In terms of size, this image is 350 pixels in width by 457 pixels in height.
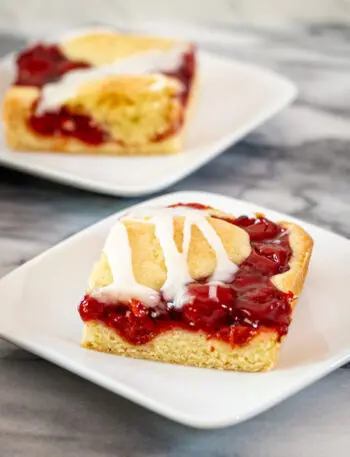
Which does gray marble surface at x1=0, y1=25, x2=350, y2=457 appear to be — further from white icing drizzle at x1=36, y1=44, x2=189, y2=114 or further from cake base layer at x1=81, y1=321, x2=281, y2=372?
white icing drizzle at x1=36, y1=44, x2=189, y2=114

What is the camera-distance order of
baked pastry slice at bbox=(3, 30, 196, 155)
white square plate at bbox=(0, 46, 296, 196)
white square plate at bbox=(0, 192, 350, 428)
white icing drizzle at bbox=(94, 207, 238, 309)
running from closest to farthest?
white square plate at bbox=(0, 192, 350, 428)
white icing drizzle at bbox=(94, 207, 238, 309)
white square plate at bbox=(0, 46, 296, 196)
baked pastry slice at bbox=(3, 30, 196, 155)

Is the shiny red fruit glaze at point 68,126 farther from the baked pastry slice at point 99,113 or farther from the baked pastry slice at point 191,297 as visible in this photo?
the baked pastry slice at point 191,297

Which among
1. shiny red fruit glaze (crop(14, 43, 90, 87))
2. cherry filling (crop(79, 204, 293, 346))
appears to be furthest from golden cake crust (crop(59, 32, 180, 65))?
cherry filling (crop(79, 204, 293, 346))

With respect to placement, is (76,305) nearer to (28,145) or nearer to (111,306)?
(111,306)

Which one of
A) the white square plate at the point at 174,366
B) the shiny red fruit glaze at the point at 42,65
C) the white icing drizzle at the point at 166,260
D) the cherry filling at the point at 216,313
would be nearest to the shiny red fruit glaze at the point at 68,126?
the shiny red fruit glaze at the point at 42,65

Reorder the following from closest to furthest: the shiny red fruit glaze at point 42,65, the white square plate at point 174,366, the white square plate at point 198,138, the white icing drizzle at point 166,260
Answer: the white square plate at point 174,366 < the white icing drizzle at point 166,260 < the white square plate at point 198,138 < the shiny red fruit glaze at point 42,65

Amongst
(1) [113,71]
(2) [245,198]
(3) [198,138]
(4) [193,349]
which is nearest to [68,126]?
(1) [113,71]

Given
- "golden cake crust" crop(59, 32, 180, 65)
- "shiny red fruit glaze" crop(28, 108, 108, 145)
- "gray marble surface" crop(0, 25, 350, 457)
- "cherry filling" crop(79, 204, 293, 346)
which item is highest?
"golden cake crust" crop(59, 32, 180, 65)

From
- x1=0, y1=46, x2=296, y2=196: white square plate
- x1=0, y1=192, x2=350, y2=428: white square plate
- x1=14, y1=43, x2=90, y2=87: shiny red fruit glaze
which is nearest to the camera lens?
x1=0, y1=192, x2=350, y2=428: white square plate
